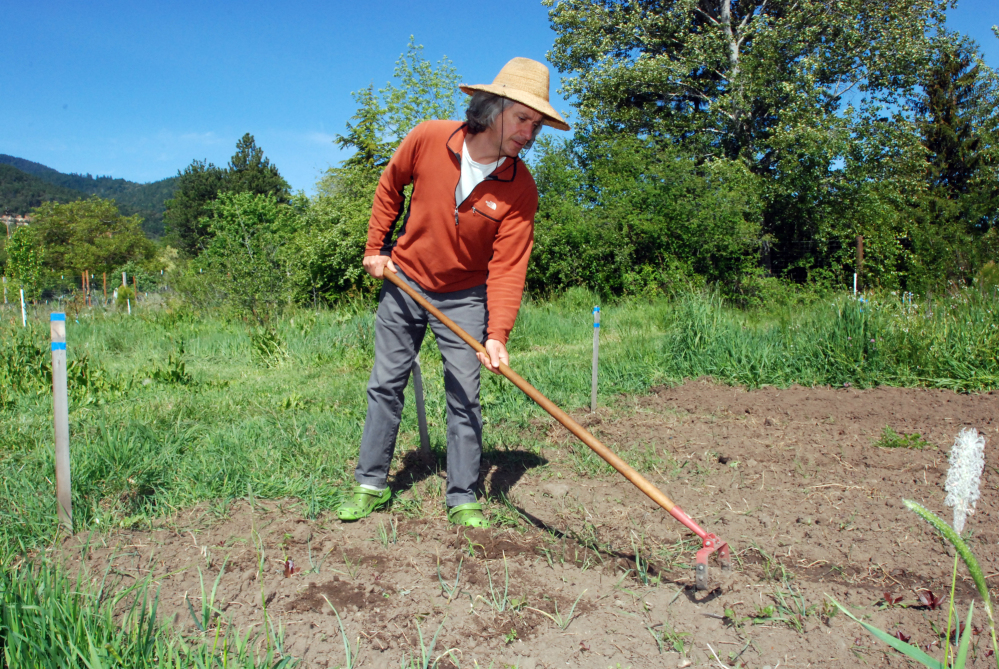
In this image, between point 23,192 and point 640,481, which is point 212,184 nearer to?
point 640,481

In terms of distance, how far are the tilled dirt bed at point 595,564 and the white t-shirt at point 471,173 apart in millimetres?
1509

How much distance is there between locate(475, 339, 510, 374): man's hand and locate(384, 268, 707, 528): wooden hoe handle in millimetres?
23

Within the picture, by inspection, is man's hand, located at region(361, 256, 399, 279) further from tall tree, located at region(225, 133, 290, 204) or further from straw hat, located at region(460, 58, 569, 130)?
tall tree, located at region(225, 133, 290, 204)

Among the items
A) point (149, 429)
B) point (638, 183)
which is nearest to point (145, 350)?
point (149, 429)

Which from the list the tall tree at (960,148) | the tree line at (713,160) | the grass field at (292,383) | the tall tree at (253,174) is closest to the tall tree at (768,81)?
the tree line at (713,160)

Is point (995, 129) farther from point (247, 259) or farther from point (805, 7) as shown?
point (247, 259)

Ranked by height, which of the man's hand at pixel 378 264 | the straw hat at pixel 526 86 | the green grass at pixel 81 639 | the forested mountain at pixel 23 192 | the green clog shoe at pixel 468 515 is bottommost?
the green clog shoe at pixel 468 515

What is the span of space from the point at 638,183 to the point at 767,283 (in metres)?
3.64

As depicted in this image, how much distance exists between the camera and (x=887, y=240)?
61.7 ft

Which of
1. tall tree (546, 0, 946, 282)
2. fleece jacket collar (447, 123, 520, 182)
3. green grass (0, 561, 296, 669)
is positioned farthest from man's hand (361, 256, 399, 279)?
tall tree (546, 0, 946, 282)

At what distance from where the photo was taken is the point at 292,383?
6398 mm

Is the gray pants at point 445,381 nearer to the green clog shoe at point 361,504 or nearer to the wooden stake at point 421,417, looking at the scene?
the green clog shoe at point 361,504

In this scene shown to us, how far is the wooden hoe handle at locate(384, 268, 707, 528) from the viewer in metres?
2.52

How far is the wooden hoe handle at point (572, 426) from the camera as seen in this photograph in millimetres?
2516
